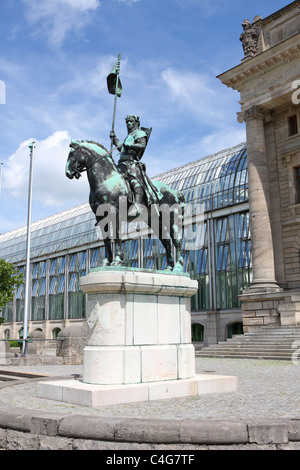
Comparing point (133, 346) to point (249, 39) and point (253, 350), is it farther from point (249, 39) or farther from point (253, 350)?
point (249, 39)

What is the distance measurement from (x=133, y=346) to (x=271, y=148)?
90.4 ft

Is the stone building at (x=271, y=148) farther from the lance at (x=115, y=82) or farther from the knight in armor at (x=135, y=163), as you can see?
the lance at (x=115, y=82)

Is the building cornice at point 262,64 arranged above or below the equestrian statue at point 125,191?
above

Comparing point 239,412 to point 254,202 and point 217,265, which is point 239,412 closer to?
point 254,202

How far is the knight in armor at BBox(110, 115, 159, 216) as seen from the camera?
10.8 meters

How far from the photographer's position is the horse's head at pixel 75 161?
10.3 meters

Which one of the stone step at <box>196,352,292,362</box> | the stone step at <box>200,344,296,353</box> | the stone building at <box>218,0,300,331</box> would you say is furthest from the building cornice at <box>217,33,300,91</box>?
the stone step at <box>196,352,292,362</box>

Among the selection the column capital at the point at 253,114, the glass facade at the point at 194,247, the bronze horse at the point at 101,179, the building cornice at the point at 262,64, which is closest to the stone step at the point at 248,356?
the bronze horse at the point at 101,179

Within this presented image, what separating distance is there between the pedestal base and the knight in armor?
3798 millimetres

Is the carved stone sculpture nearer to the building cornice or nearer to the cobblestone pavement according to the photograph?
the building cornice

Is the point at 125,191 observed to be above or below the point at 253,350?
above

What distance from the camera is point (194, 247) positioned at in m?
46.3

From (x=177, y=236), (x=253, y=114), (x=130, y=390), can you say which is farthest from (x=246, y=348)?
(x=130, y=390)
